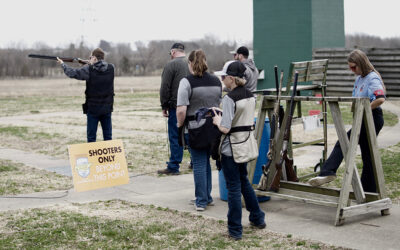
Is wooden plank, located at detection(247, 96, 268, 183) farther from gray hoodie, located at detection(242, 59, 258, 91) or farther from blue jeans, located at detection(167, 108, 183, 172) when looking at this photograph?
blue jeans, located at detection(167, 108, 183, 172)

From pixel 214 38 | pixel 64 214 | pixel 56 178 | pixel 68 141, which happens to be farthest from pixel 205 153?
pixel 214 38

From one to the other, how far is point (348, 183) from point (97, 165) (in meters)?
2.69

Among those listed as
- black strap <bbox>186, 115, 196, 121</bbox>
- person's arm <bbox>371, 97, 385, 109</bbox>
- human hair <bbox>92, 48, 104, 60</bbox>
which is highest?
human hair <bbox>92, 48, 104, 60</bbox>

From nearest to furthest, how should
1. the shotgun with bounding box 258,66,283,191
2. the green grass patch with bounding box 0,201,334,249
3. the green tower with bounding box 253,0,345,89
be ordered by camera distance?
1. the green grass patch with bounding box 0,201,334,249
2. the shotgun with bounding box 258,66,283,191
3. the green tower with bounding box 253,0,345,89

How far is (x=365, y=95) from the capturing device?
6379 mm

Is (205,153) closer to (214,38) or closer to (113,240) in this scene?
(113,240)

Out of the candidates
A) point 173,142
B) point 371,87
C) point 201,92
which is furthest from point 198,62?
point 173,142

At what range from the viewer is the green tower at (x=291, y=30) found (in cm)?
2770

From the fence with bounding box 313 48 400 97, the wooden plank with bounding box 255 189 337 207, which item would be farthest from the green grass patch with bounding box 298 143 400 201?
the fence with bounding box 313 48 400 97

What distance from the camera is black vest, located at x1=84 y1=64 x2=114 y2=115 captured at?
904cm

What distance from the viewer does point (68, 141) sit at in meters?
13.6

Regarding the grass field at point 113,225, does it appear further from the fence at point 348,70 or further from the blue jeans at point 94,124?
the fence at point 348,70

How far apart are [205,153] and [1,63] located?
100380 mm

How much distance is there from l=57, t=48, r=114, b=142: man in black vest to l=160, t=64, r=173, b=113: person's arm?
109 centimetres
